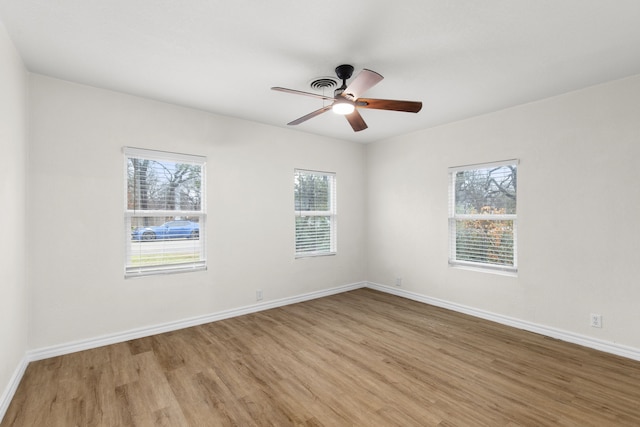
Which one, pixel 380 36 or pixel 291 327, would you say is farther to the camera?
pixel 291 327

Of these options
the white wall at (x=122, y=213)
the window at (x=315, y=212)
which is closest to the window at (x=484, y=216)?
the window at (x=315, y=212)

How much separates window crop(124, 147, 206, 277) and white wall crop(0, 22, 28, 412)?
83cm

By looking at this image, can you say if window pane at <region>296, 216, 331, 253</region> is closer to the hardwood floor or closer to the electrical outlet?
the hardwood floor

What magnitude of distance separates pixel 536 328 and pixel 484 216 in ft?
4.55

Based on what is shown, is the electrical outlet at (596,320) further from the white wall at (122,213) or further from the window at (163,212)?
the window at (163,212)

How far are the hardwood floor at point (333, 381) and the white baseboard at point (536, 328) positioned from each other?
118 millimetres

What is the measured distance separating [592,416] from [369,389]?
1458 millimetres

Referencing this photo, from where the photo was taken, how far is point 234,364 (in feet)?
9.23

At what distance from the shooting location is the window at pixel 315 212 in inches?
191

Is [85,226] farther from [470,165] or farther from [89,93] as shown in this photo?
[470,165]

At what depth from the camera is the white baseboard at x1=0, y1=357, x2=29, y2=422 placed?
2131 mm

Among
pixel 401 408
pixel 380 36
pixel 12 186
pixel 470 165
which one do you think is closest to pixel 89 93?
pixel 12 186

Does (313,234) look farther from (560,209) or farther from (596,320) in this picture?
(596,320)

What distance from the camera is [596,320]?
313cm
